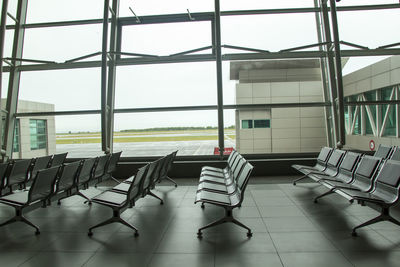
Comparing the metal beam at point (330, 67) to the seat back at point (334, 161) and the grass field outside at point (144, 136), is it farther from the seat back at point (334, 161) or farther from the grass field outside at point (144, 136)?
the grass field outside at point (144, 136)

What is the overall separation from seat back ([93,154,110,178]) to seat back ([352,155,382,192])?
12.1 feet

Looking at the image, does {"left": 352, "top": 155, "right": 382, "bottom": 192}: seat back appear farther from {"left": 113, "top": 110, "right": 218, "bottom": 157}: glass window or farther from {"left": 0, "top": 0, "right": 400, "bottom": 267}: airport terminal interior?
{"left": 113, "top": 110, "right": 218, "bottom": 157}: glass window

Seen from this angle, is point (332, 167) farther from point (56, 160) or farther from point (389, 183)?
point (56, 160)

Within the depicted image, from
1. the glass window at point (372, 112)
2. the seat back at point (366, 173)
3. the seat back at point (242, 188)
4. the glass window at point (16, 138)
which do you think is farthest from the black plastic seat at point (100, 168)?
the glass window at point (372, 112)

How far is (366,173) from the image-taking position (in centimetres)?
344

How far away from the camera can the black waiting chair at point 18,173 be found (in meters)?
3.97

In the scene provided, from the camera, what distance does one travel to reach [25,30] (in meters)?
6.81

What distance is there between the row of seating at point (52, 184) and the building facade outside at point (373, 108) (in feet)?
18.2

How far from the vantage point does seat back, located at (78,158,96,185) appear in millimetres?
3947

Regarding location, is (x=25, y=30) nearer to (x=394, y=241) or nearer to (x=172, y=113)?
(x=172, y=113)

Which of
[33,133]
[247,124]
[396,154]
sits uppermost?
[247,124]

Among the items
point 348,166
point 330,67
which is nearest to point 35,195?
point 348,166

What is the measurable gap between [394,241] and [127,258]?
7.95 feet

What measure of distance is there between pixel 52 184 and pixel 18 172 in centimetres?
129
